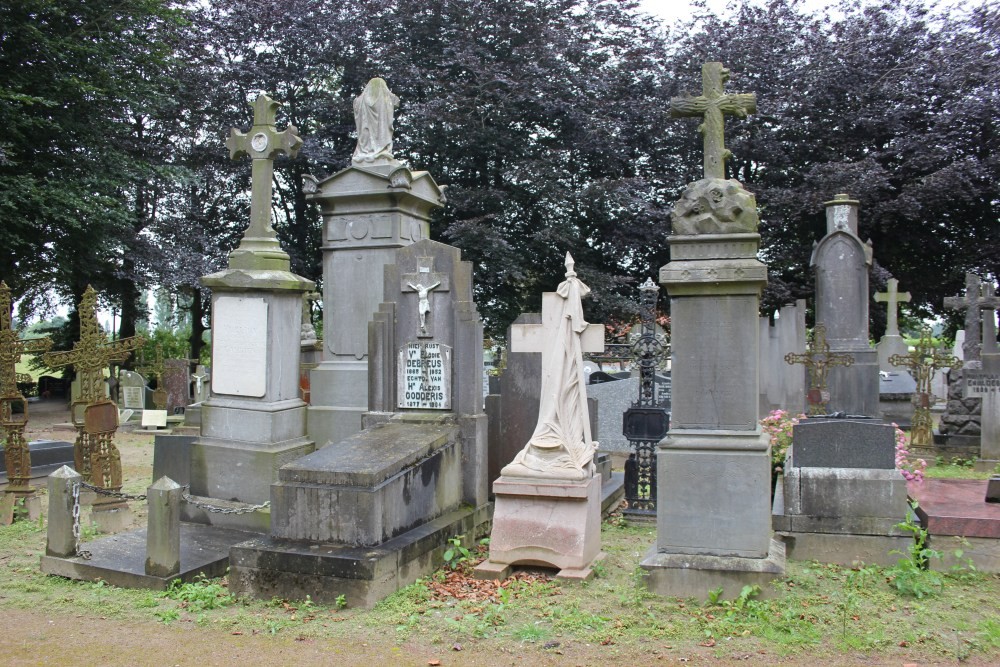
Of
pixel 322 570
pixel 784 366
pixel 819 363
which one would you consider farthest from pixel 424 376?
pixel 784 366

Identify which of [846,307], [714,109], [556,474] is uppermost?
[714,109]

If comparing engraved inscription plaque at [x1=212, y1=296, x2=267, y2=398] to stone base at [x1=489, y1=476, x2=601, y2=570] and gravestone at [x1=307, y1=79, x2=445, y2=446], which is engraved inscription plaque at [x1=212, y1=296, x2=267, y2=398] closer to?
gravestone at [x1=307, y1=79, x2=445, y2=446]

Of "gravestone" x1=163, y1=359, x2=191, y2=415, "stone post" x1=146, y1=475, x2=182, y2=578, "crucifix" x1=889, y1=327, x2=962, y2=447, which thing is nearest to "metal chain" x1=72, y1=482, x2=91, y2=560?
"stone post" x1=146, y1=475, x2=182, y2=578

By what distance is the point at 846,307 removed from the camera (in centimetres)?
1316

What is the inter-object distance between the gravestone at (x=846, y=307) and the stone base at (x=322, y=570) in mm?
9334

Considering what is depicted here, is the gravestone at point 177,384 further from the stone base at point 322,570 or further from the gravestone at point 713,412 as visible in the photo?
the gravestone at point 713,412

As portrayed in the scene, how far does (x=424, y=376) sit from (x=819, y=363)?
6.53m

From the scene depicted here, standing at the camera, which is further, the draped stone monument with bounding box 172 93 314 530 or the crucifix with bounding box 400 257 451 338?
the draped stone monument with bounding box 172 93 314 530

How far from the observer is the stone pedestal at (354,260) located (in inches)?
356

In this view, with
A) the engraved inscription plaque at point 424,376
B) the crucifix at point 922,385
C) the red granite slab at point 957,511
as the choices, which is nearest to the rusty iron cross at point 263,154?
the engraved inscription plaque at point 424,376

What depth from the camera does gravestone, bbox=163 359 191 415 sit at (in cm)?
1966

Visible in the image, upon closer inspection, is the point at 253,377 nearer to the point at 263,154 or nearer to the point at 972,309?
the point at 263,154

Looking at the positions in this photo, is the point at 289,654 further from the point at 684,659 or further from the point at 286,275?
the point at 286,275

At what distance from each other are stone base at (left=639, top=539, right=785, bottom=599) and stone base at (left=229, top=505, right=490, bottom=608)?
172cm
